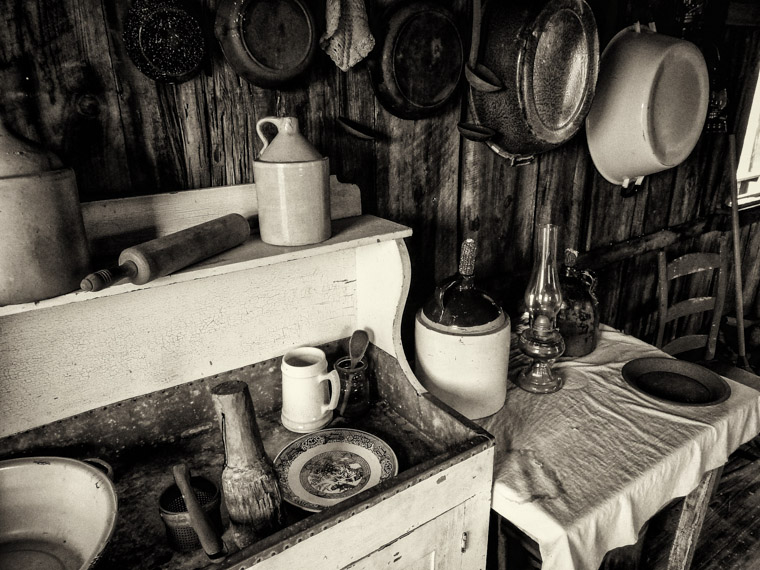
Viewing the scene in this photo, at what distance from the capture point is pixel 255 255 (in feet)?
3.16

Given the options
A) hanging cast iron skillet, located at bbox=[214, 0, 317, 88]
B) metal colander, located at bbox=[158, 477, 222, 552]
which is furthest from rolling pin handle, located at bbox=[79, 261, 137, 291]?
hanging cast iron skillet, located at bbox=[214, 0, 317, 88]

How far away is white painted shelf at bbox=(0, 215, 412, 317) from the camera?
78 centimetres

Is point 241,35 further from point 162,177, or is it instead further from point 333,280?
point 333,280

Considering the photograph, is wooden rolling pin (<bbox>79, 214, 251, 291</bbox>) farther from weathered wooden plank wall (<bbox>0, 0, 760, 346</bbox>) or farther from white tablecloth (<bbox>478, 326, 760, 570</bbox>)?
white tablecloth (<bbox>478, 326, 760, 570</bbox>)

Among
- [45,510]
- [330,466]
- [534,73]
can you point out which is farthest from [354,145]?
[45,510]

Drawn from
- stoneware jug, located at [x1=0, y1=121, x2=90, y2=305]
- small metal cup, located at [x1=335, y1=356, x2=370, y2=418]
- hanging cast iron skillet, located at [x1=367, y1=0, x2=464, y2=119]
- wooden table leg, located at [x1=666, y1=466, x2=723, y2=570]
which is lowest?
wooden table leg, located at [x1=666, y1=466, x2=723, y2=570]

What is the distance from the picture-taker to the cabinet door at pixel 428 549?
0.95 meters

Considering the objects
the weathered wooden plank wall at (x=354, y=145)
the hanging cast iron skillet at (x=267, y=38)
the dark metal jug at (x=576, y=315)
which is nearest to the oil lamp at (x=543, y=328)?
the dark metal jug at (x=576, y=315)

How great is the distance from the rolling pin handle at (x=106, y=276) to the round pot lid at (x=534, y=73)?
96 cm

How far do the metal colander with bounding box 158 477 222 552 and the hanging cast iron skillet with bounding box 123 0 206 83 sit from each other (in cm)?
76

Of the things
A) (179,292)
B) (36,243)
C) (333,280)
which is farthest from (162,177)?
(333,280)

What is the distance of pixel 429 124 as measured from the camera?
55.9 inches

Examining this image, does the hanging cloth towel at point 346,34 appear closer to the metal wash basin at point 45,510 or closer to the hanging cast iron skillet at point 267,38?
the hanging cast iron skillet at point 267,38

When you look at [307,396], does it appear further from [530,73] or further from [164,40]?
[530,73]
